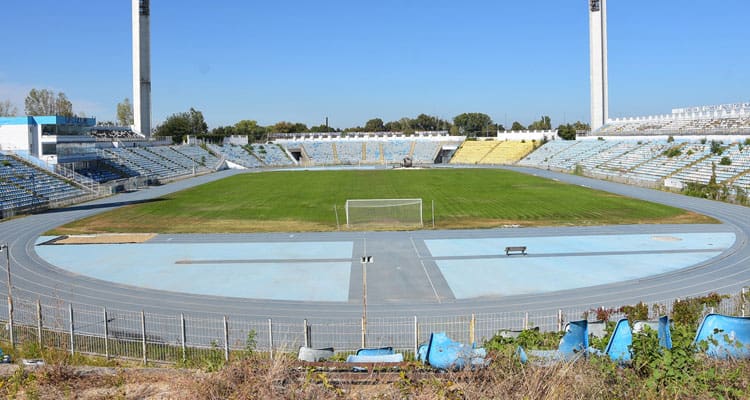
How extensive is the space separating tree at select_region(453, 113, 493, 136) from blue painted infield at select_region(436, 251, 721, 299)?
162 m

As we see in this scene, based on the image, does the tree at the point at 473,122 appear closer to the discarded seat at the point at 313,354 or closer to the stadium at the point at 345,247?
the stadium at the point at 345,247

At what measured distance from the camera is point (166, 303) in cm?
2055

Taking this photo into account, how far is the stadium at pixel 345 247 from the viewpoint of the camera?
59.0ft

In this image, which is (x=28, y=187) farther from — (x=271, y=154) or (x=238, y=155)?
(x=271, y=154)

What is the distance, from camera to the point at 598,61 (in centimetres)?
10369

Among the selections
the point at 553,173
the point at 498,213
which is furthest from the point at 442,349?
the point at 553,173

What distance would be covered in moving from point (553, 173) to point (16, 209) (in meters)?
62.6

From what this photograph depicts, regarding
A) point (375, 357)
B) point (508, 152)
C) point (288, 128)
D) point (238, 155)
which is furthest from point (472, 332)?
point (288, 128)

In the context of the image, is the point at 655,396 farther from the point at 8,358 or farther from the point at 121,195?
the point at 121,195

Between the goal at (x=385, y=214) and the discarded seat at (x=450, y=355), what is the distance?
25.8m

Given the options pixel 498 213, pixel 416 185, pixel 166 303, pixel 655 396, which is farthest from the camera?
pixel 416 185

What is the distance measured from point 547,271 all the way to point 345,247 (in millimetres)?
10260

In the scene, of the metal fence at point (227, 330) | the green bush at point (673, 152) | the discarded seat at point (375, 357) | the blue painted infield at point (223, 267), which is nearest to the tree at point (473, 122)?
the green bush at point (673, 152)

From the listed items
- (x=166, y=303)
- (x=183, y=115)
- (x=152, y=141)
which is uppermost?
(x=183, y=115)
